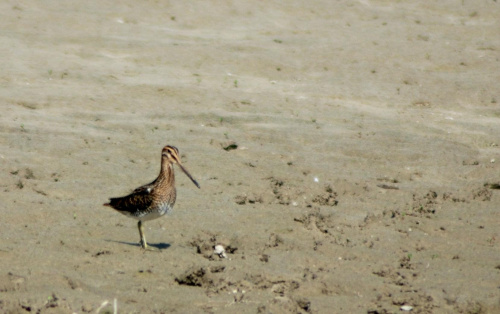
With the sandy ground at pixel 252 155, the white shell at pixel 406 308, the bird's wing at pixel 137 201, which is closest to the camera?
the white shell at pixel 406 308

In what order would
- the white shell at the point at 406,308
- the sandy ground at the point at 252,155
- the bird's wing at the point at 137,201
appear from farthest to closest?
the bird's wing at the point at 137,201
the sandy ground at the point at 252,155
the white shell at the point at 406,308

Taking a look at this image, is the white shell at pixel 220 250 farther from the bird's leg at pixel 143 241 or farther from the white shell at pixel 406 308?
the white shell at pixel 406 308

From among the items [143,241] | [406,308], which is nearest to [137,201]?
[143,241]

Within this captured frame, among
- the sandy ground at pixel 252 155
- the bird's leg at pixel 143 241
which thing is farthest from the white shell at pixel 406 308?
the bird's leg at pixel 143 241

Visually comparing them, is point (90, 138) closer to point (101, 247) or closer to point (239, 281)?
point (101, 247)

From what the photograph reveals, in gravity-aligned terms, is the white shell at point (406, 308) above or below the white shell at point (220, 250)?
above

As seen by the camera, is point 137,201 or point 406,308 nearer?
point 406,308

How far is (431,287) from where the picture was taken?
7164 millimetres

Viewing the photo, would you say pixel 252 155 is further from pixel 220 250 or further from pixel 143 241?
pixel 143 241

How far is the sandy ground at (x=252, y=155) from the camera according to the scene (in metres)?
7.01

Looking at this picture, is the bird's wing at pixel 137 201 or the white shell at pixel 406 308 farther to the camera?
the bird's wing at pixel 137 201

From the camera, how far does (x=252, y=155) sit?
10758mm

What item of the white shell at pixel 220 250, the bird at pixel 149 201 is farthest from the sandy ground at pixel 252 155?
the bird at pixel 149 201

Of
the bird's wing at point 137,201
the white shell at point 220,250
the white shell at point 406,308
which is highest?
the bird's wing at point 137,201
